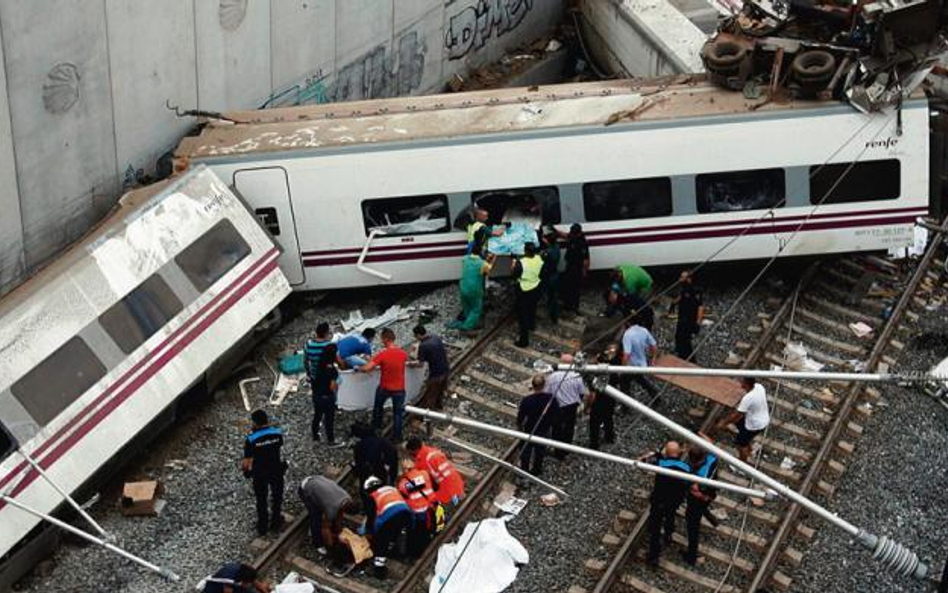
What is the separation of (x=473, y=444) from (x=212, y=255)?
13.2 feet

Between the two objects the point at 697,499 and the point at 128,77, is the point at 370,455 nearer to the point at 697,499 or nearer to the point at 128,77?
the point at 697,499

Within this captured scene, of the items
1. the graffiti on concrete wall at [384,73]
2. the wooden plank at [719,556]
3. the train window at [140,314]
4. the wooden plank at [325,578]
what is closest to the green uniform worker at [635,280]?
the wooden plank at [719,556]

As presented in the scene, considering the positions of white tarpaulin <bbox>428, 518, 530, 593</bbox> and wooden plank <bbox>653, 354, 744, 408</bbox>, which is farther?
wooden plank <bbox>653, 354, 744, 408</bbox>

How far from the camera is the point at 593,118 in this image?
20141mm

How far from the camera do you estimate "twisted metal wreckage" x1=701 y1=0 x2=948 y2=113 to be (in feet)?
65.2

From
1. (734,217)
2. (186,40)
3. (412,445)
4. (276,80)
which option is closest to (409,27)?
(276,80)

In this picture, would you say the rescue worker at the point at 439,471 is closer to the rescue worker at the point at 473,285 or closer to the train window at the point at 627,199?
the rescue worker at the point at 473,285

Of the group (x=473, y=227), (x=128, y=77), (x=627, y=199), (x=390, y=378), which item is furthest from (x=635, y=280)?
(x=128, y=77)

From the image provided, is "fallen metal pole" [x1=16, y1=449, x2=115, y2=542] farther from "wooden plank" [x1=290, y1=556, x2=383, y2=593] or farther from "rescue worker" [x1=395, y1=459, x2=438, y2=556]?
"rescue worker" [x1=395, y1=459, x2=438, y2=556]

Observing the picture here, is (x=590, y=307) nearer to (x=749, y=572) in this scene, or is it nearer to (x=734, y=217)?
(x=734, y=217)

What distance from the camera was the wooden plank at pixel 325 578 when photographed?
15273 mm

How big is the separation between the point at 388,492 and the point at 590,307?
20.4ft

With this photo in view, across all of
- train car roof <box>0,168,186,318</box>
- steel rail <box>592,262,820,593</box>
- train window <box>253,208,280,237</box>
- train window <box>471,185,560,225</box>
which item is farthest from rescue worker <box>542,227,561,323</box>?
train car roof <box>0,168,186,318</box>

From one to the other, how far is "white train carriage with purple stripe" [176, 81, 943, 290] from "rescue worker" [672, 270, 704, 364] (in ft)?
6.04
